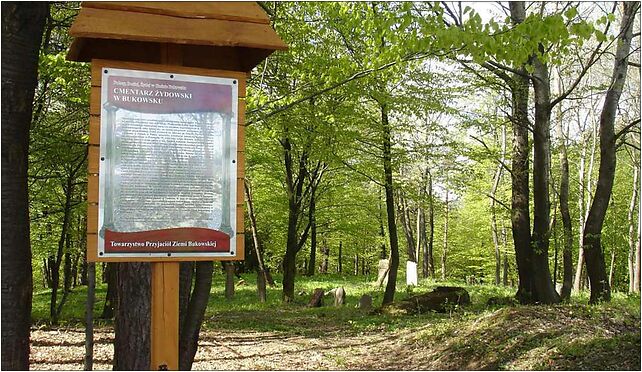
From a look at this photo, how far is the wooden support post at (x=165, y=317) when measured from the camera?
333cm

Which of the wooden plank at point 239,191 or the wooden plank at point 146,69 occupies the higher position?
the wooden plank at point 146,69

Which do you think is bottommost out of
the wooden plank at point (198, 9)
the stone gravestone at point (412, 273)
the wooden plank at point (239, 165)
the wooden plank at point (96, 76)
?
the stone gravestone at point (412, 273)

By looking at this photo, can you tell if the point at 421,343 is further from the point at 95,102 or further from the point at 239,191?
the point at 95,102

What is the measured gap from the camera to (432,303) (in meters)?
13.4

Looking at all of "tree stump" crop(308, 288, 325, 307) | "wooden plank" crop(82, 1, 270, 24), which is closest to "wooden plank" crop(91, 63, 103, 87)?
"wooden plank" crop(82, 1, 270, 24)

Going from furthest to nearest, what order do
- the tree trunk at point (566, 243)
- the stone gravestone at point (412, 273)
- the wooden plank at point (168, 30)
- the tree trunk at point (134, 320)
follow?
the stone gravestone at point (412, 273) < the tree trunk at point (566, 243) < the tree trunk at point (134, 320) < the wooden plank at point (168, 30)

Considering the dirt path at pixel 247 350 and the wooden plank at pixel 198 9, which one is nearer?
the wooden plank at pixel 198 9

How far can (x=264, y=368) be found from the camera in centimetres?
812

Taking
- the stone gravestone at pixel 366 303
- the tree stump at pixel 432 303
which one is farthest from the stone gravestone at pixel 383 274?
the tree stump at pixel 432 303

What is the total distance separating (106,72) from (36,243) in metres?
16.9

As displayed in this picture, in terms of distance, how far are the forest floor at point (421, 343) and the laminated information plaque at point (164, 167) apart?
5290mm

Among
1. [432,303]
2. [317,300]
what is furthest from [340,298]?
[432,303]

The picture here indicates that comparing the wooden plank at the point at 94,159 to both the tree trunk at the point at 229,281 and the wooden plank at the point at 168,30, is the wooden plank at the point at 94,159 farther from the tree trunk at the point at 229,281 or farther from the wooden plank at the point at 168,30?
the tree trunk at the point at 229,281

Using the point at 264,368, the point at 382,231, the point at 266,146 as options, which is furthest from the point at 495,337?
the point at 382,231
